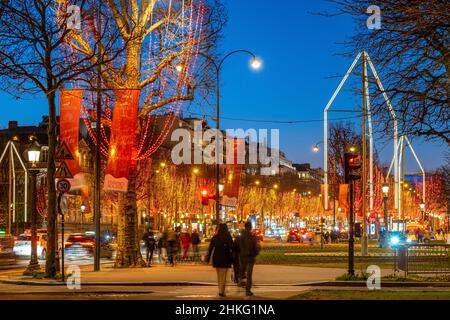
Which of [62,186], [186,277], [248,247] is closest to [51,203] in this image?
[62,186]

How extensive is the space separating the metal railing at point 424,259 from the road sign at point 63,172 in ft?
39.0

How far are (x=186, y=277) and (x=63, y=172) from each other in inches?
238

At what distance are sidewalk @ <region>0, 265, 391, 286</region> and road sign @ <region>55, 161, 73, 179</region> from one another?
364cm

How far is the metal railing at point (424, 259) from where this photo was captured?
26969 millimetres

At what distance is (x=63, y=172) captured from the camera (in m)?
26.7

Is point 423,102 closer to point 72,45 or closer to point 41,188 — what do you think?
point 72,45

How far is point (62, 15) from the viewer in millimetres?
27281

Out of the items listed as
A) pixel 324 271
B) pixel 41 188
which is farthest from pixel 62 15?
pixel 41 188

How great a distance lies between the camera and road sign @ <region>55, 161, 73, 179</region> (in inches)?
1049

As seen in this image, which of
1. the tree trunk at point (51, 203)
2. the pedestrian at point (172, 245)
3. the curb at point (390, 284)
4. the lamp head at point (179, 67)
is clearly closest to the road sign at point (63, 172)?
the tree trunk at point (51, 203)

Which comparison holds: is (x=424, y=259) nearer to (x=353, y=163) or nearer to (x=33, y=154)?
(x=353, y=163)

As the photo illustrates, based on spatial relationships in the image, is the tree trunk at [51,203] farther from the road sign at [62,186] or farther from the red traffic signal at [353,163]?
the red traffic signal at [353,163]

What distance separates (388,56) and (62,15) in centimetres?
1457

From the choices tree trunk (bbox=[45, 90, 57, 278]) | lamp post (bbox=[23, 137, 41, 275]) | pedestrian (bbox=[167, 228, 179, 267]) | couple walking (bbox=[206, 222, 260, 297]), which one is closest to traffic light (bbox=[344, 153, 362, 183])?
couple walking (bbox=[206, 222, 260, 297])
